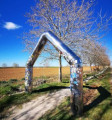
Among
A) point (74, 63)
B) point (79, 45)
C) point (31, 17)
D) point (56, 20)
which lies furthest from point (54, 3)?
point (74, 63)

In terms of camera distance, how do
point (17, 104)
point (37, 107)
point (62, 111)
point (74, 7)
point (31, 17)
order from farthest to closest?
point (31, 17) → point (74, 7) → point (17, 104) → point (37, 107) → point (62, 111)

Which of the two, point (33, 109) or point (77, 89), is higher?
point (77, 89)

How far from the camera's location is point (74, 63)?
448cm

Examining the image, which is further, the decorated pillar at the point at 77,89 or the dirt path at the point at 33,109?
the dirt path at the point at 33,109

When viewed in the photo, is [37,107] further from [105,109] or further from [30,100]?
[105,109]

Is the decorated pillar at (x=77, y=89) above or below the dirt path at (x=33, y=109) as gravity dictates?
above

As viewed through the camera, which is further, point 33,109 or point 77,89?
point 33,109

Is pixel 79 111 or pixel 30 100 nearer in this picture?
pixel 79 111

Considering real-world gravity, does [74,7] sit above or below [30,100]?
above

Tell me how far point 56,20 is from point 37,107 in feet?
30.6

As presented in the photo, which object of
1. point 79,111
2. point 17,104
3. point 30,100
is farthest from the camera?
point 30,100

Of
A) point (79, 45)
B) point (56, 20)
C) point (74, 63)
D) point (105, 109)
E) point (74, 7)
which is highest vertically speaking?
point (74, 7)

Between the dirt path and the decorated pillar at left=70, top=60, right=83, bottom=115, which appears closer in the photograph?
the decorated pillar at left=70, top=60, right=83, bottom=115

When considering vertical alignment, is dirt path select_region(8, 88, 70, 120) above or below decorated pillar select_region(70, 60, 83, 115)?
below
